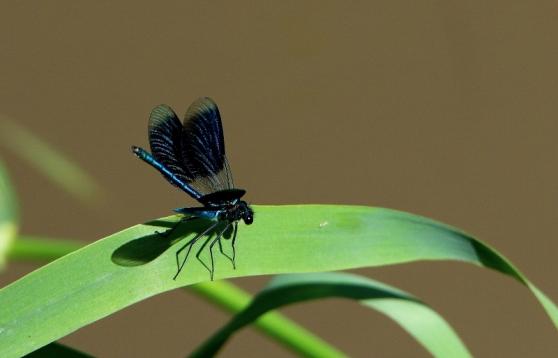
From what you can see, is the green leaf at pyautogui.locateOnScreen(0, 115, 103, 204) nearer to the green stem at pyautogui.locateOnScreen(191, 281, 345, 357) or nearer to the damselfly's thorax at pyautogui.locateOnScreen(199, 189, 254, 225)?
the green stem at pyautogui.locateOnScreen(191, 281, 345, 357)

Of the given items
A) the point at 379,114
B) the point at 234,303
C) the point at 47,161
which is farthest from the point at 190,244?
the point at 379,114

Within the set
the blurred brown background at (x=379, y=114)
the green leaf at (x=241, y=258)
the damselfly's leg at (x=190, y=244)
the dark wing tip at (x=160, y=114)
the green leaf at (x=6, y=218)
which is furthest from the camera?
the blurred brown background at (x=379, y=114)

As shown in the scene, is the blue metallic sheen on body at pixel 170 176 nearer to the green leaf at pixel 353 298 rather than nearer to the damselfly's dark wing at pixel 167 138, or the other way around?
the damselfly's dark wing at pixel 167 138

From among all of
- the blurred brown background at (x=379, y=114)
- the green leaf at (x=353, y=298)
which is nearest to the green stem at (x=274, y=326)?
the green leaf at (x=353, y=298)

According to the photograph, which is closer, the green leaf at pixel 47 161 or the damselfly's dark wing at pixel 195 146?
the damselfly's dark wing at pixel 195 146

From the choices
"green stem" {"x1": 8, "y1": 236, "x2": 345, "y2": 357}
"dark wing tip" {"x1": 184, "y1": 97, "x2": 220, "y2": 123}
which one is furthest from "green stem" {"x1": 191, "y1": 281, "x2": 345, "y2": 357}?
"dark wing tip" {"x1": 184, "y1": 97, "x2": 220, "y2": 123}

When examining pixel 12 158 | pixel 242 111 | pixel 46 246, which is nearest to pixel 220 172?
pixel 46 246

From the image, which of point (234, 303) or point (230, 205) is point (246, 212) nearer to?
point (230, 205)
